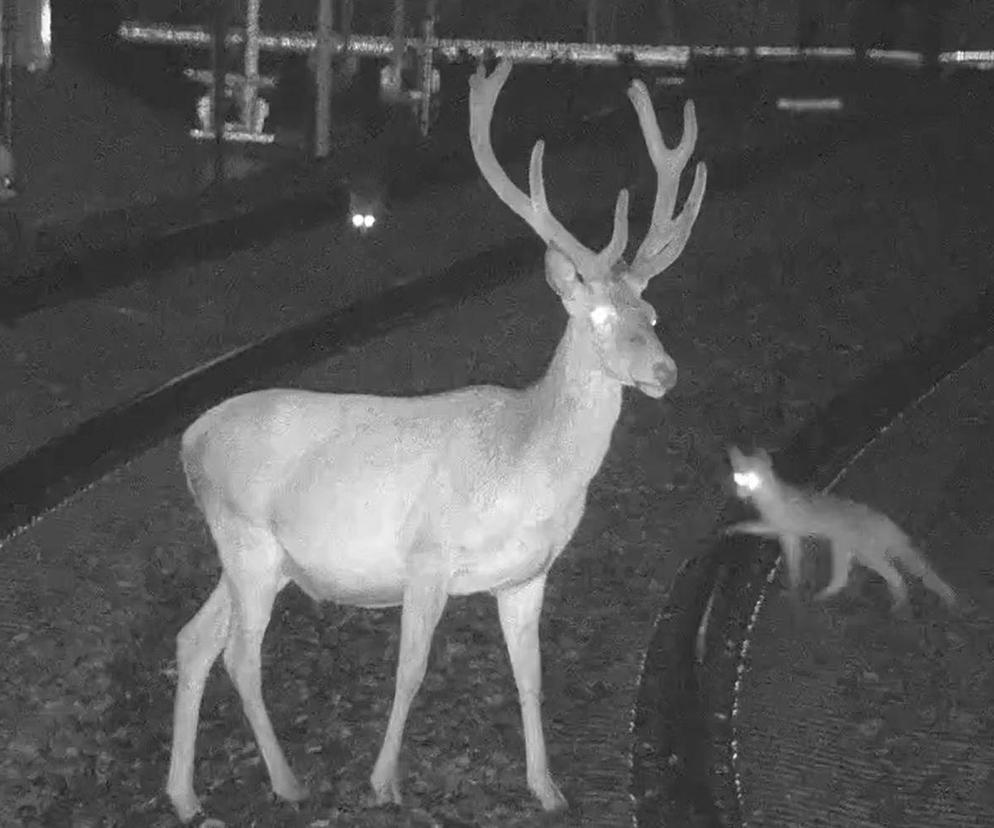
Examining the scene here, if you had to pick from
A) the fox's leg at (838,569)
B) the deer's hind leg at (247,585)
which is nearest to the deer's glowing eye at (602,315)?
the deer's hind leg at (247,585)

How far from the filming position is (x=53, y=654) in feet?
27.3

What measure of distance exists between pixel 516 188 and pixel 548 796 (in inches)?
92.4

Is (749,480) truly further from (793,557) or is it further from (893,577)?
(893,577)

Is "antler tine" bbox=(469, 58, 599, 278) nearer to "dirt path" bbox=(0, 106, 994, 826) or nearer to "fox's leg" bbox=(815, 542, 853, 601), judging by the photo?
"dirt path" bbox=(0, 106, 994, 826)

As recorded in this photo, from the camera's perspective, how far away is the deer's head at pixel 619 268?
233 inches

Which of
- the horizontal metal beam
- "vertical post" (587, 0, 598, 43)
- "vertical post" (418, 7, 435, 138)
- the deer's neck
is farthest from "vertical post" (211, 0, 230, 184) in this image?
the deer's neck

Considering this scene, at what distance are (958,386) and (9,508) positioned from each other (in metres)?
7.19

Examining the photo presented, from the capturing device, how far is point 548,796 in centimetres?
678

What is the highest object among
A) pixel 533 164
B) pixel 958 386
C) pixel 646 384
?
pixel 533 164

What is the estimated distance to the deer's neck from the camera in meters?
6.11

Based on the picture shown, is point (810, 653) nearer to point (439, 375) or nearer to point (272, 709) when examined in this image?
point (272, 709)

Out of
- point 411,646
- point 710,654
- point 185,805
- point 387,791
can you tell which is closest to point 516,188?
point 411,646

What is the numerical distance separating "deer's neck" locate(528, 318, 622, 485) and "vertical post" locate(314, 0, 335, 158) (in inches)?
462

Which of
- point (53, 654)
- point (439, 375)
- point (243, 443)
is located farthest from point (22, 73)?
point (243, 443)
